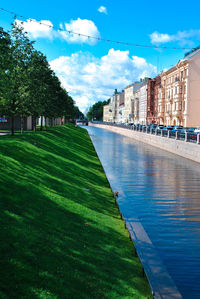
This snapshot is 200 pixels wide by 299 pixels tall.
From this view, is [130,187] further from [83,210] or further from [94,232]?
[94,232]

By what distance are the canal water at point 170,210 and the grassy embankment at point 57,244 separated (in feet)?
3.37

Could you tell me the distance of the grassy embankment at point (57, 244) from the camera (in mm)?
4793

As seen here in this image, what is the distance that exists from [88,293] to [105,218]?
15.7 ft

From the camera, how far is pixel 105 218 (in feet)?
31.8

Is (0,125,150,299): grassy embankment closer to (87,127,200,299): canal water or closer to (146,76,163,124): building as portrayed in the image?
(87,127,200,299): canal water

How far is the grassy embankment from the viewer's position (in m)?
4.79

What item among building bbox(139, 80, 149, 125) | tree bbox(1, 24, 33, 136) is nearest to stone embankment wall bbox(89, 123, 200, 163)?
tree bbox(1, 24, 33, 136)

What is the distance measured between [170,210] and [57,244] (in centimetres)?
711

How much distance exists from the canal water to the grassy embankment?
1.03 m

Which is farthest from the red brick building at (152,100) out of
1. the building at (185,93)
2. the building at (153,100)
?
the building at (185,93)

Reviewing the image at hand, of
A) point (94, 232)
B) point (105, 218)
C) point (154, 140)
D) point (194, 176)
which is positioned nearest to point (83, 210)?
point (105, 218)

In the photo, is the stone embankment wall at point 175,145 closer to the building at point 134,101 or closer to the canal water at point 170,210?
the canal water at point 170,210

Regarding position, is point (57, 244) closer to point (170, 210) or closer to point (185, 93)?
point (170, 210)

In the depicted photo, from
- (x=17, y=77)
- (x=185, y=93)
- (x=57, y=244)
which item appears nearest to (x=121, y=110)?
(x=185, y=93)
